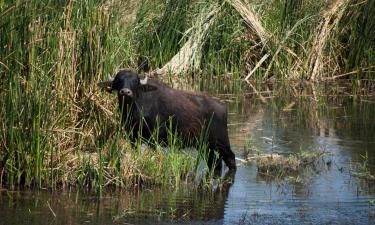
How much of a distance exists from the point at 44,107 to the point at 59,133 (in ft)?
1.76

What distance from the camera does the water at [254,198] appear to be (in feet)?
29.4

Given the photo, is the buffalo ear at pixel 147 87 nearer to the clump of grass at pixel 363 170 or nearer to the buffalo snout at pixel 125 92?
the buffalo snout at pixel 125 92

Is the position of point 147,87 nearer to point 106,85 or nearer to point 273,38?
point 106,85

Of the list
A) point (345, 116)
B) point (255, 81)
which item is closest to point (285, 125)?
point (345, 116)

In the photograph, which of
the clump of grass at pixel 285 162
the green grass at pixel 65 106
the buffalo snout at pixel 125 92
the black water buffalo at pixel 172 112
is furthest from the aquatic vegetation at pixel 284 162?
the buffalo snout at pixel 125 92

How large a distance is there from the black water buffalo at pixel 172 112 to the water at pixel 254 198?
48cm

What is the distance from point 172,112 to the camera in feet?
37.7

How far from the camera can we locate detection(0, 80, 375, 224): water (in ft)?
29.4

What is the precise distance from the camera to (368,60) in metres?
18.4

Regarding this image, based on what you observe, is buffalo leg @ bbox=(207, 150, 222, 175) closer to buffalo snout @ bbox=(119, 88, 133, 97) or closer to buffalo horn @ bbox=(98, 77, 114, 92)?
buffalo snout @ bbox=(119, 88, 133, 97)

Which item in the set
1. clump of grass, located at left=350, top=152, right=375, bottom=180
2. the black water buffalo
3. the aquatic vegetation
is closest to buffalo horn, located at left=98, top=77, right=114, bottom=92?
the black water buffalo

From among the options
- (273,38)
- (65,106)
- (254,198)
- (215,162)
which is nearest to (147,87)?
(215,162)

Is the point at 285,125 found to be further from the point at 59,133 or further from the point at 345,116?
the point at 59,133

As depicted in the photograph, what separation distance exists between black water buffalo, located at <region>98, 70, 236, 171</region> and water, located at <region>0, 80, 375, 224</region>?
18.7 inches
